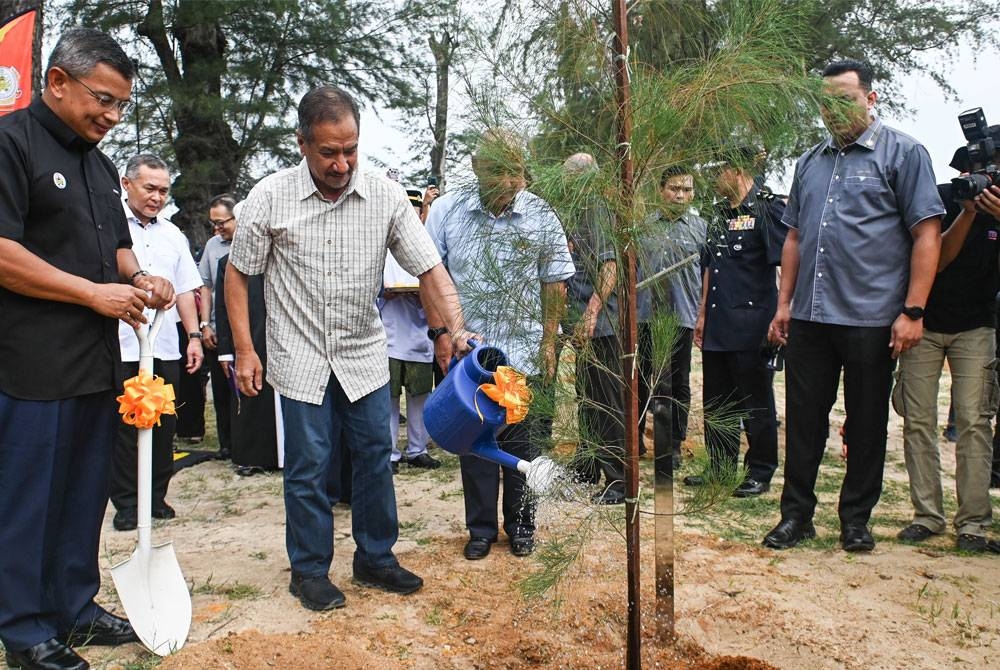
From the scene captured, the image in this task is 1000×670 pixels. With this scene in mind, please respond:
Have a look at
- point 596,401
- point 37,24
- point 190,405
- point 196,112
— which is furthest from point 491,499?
point 196,112

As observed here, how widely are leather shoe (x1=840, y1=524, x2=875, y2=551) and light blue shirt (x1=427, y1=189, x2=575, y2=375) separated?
197 cm

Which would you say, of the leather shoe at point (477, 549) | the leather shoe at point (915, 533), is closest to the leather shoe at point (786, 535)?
the leather shoe at point (915, 533)

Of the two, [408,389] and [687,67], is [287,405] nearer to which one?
[687,67]

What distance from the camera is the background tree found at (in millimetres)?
11008

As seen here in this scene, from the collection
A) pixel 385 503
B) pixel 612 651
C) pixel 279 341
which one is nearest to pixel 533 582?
pixel 612 651

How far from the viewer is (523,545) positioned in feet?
12.8

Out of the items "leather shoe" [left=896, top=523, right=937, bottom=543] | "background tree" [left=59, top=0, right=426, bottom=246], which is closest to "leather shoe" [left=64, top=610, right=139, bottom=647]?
"leather shoe" [left=896, top=523, right=937, bottom=543]

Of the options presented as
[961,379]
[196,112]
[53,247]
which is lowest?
[961,379]

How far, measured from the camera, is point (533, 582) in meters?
2.49

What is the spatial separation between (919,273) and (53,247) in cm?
338

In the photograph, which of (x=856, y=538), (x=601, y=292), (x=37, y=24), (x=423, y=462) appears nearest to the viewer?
(x=601, y=292)

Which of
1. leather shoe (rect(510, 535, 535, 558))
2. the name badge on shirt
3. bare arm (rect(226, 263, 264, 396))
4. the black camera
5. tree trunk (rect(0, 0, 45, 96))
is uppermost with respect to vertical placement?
tree trunk (rect(0, 0, 45, 96))

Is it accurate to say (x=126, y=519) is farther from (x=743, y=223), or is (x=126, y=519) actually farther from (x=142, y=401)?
(x=743, y=223)

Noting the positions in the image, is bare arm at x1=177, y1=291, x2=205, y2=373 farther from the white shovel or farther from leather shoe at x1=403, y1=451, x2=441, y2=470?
the white shovel
